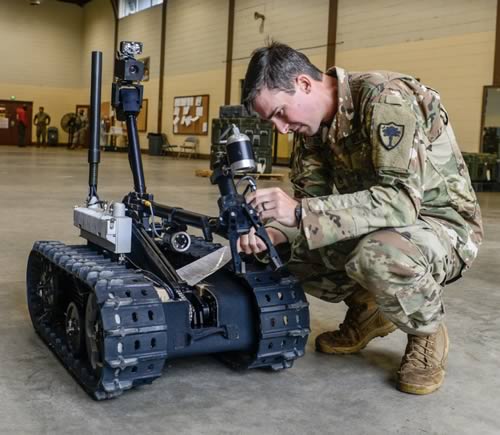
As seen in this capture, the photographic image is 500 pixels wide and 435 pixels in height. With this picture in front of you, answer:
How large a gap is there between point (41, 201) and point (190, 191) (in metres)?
2.69

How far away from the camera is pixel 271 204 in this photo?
84.4 inches

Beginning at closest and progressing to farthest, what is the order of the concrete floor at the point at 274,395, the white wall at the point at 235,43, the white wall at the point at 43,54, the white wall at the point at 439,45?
1. the concrete floor at the point at 274,395
2. the white wall at the point at 439,45
3. the white wall at the point at 235,43
4. the white wall at the point at 43,54

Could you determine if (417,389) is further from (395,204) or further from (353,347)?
(395,204)

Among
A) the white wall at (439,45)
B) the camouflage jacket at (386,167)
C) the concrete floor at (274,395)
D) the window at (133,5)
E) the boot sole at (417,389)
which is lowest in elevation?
the concrete floor at (274,395)

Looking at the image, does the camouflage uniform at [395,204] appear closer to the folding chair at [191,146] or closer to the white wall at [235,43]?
the white wall at [235,43]

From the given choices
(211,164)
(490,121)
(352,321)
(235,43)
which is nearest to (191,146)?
(235,43)

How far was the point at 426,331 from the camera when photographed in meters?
2.37

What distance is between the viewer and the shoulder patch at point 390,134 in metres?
2.15

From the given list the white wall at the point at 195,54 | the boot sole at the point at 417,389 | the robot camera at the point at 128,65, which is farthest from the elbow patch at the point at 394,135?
the white wall at the point at 195,54

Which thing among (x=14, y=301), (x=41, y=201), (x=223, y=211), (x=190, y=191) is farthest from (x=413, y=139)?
(x=190, y=191)

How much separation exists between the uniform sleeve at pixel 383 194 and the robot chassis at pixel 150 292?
189mm

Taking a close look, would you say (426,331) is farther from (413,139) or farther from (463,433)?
(413,139)

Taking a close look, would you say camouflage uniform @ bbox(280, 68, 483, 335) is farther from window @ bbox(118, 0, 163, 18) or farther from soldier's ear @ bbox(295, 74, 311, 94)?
window @ bbox(118, 0, 163, 18)

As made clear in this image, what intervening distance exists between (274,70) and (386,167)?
18.5 inches
